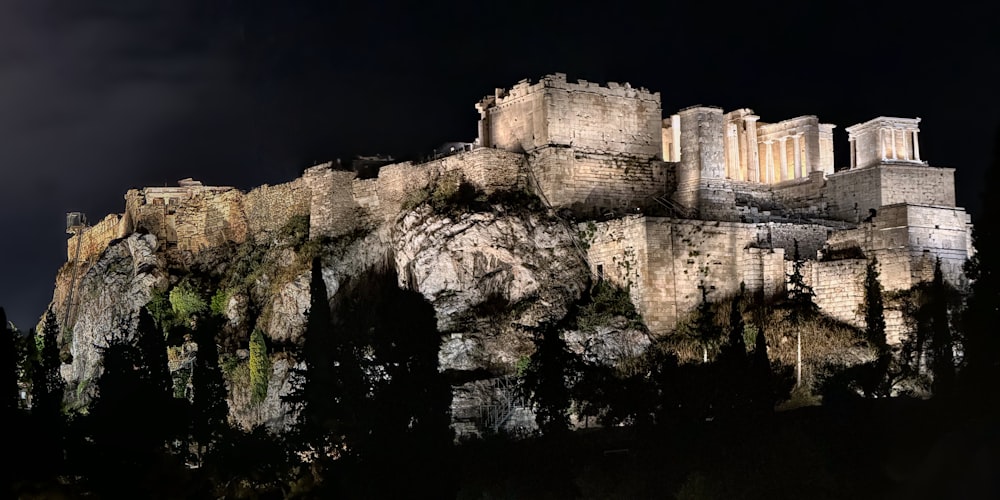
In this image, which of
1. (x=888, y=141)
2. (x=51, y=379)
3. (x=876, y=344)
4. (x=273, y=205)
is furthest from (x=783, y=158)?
(x=51, y=379)

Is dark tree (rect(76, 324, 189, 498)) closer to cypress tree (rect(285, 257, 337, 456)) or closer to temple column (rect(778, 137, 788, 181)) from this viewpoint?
cypress tree (rect(285, 257, 337, 456))

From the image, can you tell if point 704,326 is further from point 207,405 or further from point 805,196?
point 207,405

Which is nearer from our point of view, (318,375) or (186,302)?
(318,375)

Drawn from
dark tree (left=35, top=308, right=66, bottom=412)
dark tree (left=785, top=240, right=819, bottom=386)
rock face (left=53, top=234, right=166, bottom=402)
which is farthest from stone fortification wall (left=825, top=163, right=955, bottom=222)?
rock face (left=53, top=234, right=166, bottom=402)

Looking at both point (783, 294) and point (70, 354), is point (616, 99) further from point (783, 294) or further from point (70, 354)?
point (70, 354)

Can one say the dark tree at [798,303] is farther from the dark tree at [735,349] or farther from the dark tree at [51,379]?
the dark tree at [51,379]

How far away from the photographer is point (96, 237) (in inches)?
3423

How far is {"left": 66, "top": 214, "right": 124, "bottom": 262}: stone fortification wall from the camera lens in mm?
84188

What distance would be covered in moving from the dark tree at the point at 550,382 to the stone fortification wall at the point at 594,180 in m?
9.35

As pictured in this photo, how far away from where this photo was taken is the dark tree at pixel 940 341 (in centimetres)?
4469

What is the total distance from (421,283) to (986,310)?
26.1 m

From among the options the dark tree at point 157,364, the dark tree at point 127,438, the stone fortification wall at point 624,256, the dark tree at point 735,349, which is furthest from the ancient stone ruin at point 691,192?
the dark tree at point 127,438

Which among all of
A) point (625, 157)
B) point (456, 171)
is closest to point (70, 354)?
point (456, 171)

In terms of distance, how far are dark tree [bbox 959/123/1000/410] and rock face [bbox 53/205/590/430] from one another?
2018 centimetres
